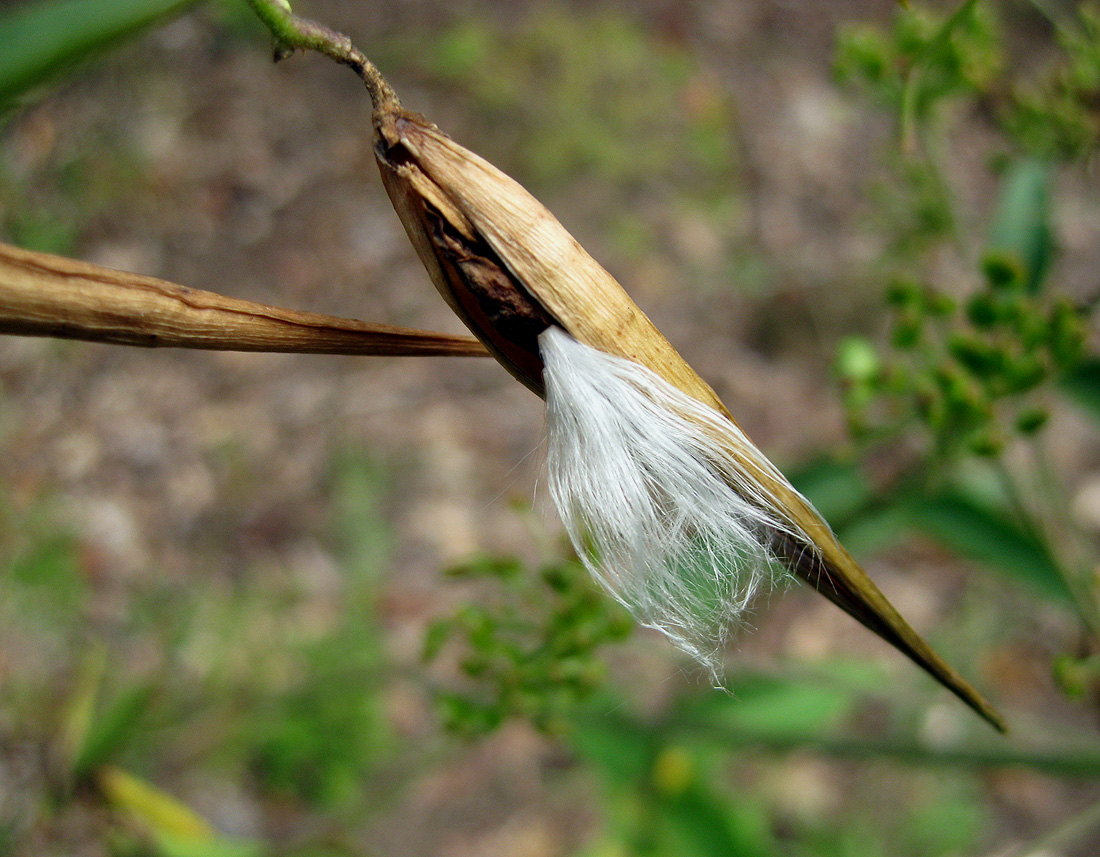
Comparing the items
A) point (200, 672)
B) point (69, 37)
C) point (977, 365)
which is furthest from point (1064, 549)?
point (200, 672)

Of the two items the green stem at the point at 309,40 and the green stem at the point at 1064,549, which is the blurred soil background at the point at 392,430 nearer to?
the green stem at the point at 1064,549

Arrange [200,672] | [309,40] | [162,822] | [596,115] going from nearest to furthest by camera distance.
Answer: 1. [309,40]
2. [162,822]
3. [200,672]
4. [596,115]

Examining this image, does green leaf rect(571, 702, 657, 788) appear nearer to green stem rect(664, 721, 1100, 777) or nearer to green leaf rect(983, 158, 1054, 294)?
green stem rect(664, 721, 1100, 777)

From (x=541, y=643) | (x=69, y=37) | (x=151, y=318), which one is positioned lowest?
(x=541, y=643)

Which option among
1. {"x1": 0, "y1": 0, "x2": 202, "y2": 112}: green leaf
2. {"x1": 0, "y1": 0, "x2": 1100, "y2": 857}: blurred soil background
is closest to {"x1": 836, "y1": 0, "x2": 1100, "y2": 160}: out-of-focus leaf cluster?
{"x1": 0, "y1": 0, "x2": 1100, "y2": 857}: blurred soil background

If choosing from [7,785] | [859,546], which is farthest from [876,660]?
[7,785]

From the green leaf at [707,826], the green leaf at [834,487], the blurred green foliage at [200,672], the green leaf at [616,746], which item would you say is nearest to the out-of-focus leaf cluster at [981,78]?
the green leaf at [834,487]

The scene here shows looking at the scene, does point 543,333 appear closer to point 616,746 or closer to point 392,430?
point 616,746
